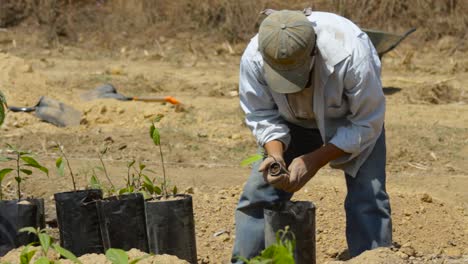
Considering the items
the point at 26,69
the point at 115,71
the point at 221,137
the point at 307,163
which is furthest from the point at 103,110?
the point at 307,163

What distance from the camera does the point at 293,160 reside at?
414 centimetres

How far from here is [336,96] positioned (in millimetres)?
3986

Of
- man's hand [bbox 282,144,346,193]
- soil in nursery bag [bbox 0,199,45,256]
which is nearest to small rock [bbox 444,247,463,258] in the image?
man's hand [bbox 282,144,346,193]

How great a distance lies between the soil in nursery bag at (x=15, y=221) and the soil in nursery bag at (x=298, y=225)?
118 cm

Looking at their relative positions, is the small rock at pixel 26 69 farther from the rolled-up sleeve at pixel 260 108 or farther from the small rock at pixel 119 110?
the rolled-up sleeve at pixel 260 108

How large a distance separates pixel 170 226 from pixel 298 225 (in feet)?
2.23

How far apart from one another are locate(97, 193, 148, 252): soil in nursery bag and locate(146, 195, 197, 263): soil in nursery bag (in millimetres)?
68

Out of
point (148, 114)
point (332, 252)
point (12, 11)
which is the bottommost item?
point (332, 252)

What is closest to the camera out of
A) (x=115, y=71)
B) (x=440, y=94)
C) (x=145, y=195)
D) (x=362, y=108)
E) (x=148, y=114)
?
(x=362, y=108)

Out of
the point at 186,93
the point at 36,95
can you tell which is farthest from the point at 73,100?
the point at 186,93

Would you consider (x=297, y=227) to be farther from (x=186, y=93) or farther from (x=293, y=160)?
(x=186, y=93)

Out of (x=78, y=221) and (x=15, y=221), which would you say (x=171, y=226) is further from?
(x=15, y=221)

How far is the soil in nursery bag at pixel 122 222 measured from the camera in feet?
14.6

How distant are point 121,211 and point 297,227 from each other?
866 mm
